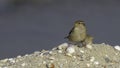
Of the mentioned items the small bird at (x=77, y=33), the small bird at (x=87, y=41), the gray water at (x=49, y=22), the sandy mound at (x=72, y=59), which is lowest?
the sandy mound at (x=72, y=59)

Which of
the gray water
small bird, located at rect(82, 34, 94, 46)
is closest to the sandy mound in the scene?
small bird, located at rect(82, 34, 94, 46)

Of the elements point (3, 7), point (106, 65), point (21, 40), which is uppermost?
point (3, 7)

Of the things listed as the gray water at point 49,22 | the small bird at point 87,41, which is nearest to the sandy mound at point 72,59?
the small bird at point 87,41

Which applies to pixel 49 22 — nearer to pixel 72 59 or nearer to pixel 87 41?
pixel 87 41

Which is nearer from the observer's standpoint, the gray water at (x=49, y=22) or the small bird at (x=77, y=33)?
the small bird at (x=77, y=33)

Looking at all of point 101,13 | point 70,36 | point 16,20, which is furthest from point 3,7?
point 70,36

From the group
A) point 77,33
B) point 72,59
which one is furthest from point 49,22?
point 72,59

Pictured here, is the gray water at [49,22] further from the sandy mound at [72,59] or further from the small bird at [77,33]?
the sandy mound at [72,59]

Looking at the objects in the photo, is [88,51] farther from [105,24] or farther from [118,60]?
[105,24]

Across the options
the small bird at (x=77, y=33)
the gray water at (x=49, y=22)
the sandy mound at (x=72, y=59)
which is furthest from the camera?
the gray water at (x=49, y=22)
